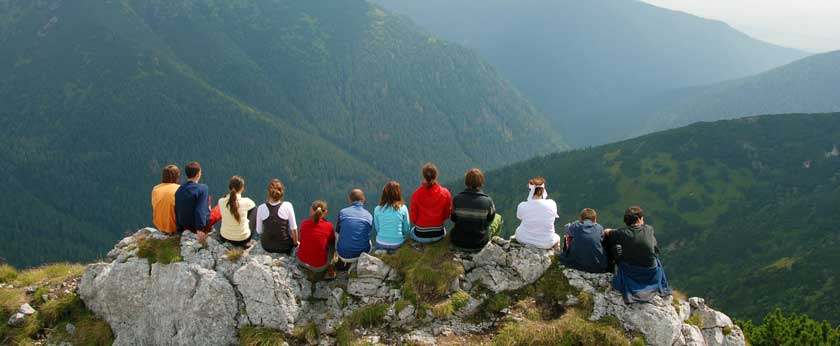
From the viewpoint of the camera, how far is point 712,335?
16.3 m

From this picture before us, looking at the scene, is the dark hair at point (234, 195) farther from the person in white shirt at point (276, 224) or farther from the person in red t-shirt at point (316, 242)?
the person in red t-shirt at point (316, 242)

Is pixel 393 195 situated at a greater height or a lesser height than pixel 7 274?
greater

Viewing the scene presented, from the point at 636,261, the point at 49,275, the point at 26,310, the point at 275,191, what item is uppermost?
the point at 275,191

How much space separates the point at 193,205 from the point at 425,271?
9.27 metres

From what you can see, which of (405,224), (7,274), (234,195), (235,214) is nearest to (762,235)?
(405,224)

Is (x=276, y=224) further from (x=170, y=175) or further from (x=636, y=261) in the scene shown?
(x=636, y=261)

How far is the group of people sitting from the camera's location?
1539 cm

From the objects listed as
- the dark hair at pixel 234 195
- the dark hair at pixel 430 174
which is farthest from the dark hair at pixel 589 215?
the dark hair at pixel 234 195

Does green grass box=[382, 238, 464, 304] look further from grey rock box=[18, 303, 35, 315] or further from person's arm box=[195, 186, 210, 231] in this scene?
grey rock box=[18, 303, 35, 315]

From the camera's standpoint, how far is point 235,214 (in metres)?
16.8

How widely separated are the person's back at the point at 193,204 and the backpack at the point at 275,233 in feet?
8.51

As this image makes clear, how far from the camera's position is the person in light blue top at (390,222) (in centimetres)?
1659

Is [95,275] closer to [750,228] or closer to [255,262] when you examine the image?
[255,262]


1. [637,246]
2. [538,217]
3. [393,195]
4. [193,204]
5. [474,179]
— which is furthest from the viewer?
[193,204]
